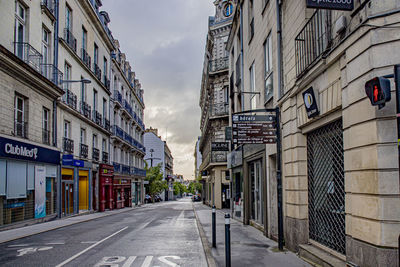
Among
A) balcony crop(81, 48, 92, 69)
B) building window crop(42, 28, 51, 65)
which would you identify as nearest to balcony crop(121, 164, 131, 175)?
balcony crop(81, 48, 92, 69)

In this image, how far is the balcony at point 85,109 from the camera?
25.6 m

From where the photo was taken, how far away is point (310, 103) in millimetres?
7434

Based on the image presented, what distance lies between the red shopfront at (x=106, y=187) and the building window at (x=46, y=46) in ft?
39.1

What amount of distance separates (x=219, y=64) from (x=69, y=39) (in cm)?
1398

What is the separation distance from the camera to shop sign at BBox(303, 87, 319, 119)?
7.19 metres

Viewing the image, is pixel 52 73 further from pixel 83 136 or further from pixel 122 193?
pixel 122 193

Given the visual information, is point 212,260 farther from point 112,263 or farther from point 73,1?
point 73,1

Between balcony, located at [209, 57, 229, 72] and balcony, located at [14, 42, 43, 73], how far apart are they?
1735 cm

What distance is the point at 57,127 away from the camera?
69.2 ft

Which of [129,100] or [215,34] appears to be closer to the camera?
[215,34]

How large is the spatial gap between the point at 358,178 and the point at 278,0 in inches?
249

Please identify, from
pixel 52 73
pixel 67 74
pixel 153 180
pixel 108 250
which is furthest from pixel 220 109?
pixel 153 180

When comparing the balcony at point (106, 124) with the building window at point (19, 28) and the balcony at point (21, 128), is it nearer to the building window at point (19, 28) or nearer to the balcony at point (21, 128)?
the balcony at point (21, 128)

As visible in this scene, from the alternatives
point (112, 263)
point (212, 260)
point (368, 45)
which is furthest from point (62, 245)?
point (368, 45)
